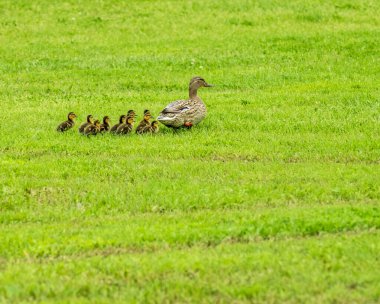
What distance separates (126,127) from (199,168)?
2.98 meters

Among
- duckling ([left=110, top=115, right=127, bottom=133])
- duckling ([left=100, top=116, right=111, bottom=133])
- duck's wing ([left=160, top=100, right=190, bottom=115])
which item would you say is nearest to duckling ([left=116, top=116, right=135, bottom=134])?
duckling ([left=110, top=115, right=127, bottom=133])

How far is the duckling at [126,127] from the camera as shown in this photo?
1692 cm

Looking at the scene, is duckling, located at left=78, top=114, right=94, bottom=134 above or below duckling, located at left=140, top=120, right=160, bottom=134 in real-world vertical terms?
above

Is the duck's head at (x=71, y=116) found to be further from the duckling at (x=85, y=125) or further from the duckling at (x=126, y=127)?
the duckling at (x=126, y=127)

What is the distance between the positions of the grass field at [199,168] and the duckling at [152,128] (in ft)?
0.55

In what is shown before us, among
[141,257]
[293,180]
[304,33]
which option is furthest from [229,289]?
[304,33]

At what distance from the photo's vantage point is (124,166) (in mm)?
Answer: 14555

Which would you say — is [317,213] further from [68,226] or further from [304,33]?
[304,33]

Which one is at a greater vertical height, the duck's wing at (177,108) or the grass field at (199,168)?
the duck's wing at (177,108)

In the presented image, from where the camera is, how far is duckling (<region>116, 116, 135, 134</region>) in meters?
16.9

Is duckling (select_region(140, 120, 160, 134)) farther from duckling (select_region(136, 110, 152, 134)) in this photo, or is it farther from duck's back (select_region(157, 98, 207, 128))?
duck's back (select_region(157, 98, 207, 128))

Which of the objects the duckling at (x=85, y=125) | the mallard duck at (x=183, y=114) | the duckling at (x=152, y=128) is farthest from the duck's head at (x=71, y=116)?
the mallard duck at (x=183, y=114)

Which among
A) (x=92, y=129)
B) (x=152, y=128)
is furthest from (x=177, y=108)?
(x=92, y=129)

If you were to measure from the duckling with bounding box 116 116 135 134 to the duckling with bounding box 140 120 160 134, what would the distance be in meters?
A: 0.25
